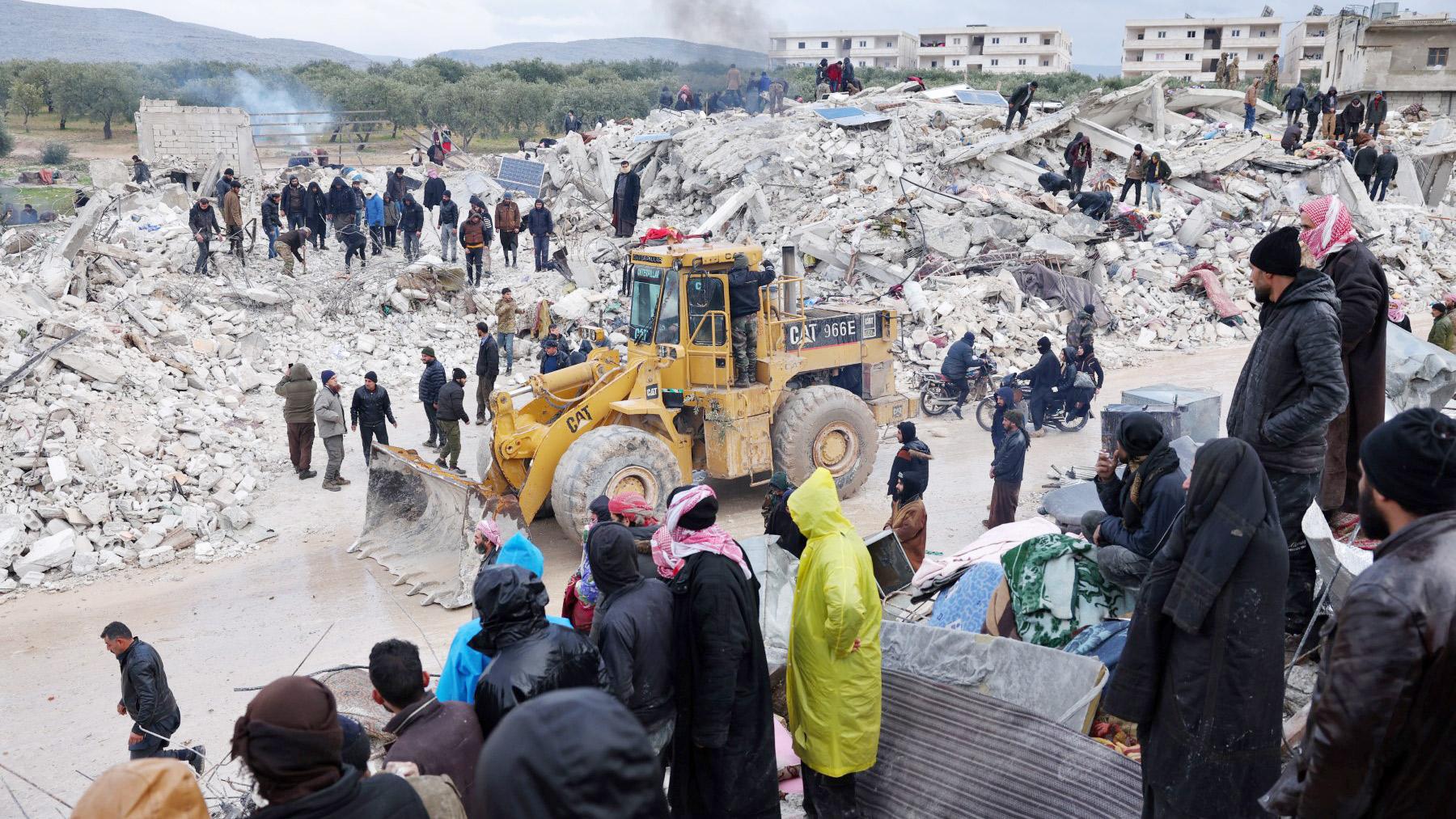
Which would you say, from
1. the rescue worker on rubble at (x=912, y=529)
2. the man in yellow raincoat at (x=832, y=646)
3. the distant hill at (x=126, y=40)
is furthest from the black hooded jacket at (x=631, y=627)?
the distant hill at (x=126, y=40)

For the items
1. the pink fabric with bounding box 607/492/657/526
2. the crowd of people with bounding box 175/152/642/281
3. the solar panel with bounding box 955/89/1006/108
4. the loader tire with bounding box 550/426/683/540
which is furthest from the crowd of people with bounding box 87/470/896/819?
the solar panel with bounding box 955/89/1006/108

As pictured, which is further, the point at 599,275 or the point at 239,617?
the point at 599,275

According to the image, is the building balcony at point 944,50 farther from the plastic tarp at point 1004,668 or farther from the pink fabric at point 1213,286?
the plastic tarp at point 1004,668

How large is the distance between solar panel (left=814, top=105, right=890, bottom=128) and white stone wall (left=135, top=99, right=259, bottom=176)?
14368 millimetres

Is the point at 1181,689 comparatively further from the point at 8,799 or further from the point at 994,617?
the point at 8,799

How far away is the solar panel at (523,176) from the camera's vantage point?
25375mm

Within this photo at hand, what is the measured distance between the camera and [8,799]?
241 inches

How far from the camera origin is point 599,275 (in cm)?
1911

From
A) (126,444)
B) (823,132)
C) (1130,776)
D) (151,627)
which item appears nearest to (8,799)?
(151,627)

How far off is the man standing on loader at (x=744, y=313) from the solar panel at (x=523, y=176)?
16.2m

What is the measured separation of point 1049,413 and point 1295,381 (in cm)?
849

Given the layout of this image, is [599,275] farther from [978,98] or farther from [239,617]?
[978,98]

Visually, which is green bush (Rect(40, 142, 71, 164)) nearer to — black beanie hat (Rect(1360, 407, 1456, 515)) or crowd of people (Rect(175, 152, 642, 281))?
crowd of people (Rect(175, 152, 642, 281))

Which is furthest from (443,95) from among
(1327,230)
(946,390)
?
(1327,230)
